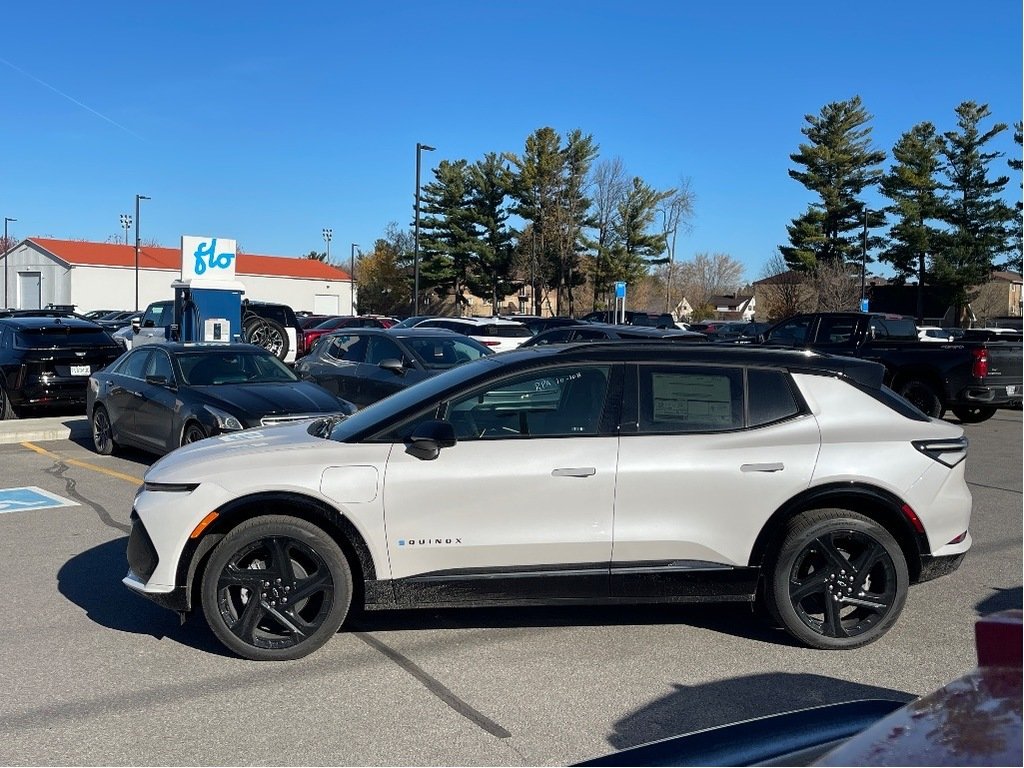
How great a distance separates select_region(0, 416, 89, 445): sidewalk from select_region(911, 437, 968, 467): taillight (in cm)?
1166

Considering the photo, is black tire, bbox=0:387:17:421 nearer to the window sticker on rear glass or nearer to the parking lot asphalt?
the parking lot asphalt

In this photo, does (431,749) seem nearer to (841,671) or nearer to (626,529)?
(626,529)

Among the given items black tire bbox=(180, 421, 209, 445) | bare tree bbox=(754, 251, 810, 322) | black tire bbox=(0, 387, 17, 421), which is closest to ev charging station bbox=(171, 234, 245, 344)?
black tire bbox=(0, 387, 17, 421)

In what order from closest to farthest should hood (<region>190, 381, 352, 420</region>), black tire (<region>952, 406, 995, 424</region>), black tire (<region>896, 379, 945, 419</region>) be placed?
hood (<region>190, 381, 352, 420</region>)
black tire (<region>896, 379, 945, 419</region>)
black tire (<region>952, 406, 995, 424</region>)

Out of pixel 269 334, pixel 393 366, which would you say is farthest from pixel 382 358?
pixel 269 334

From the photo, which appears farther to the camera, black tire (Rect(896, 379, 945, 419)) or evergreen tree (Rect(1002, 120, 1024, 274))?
evergreen tree (Rect(1002, 120, 1024, 274))

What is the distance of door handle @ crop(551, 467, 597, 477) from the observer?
5.07 meters

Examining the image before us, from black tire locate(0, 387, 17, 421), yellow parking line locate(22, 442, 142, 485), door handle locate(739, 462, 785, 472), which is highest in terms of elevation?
door handle locate(739, 462, 785, 472)

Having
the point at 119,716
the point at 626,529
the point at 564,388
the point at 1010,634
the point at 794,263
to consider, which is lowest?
the point at 119,716

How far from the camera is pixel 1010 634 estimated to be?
76.8 inches

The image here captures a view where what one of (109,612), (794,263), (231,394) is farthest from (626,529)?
(794,263)

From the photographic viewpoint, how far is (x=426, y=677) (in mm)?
4781

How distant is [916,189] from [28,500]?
188 feet

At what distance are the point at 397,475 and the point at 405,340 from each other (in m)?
9.07
